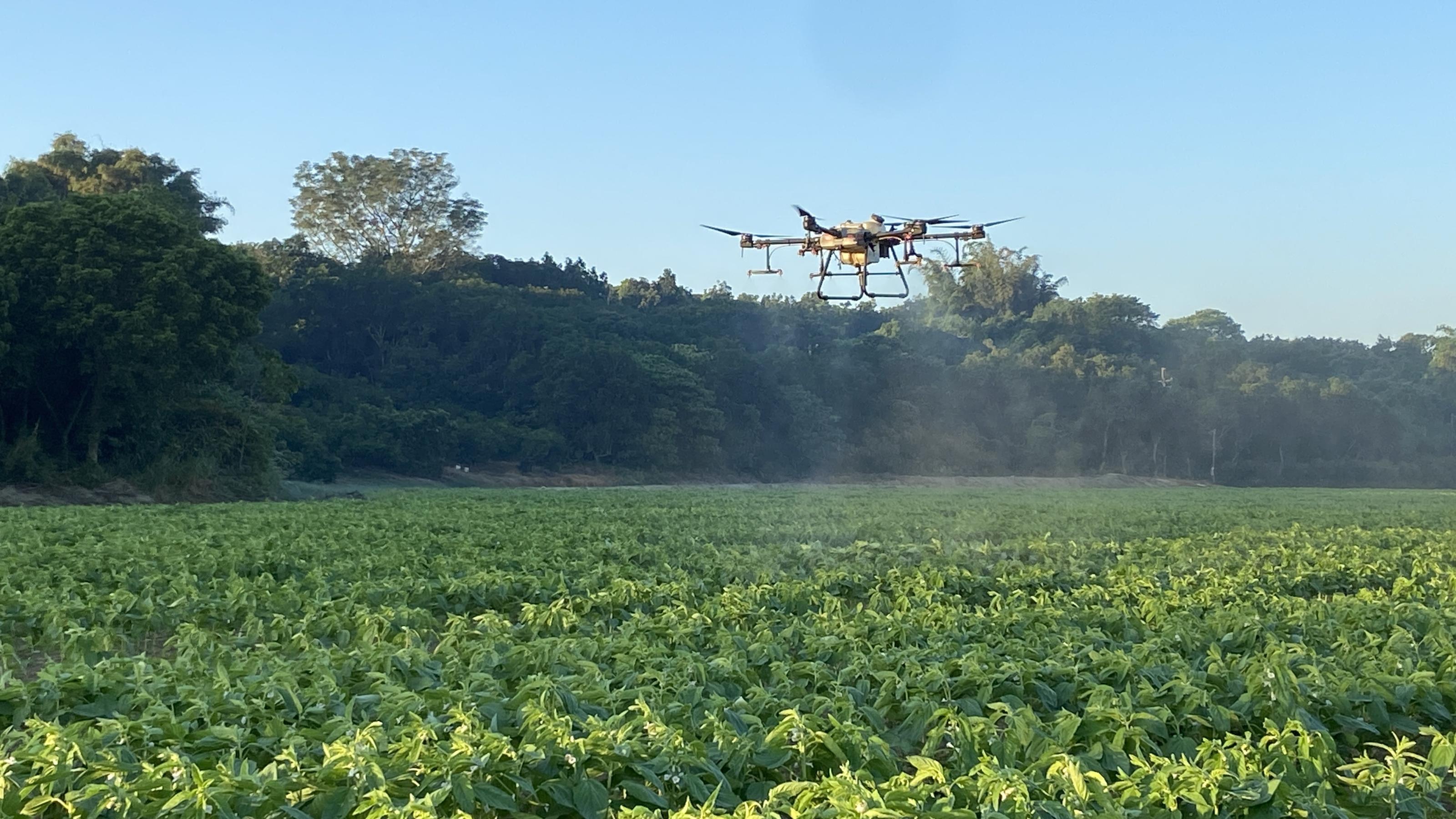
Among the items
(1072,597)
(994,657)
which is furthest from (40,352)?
(994,657)

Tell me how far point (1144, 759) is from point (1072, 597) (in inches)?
225

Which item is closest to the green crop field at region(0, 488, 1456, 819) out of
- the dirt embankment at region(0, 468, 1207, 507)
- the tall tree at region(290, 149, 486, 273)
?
the dirt embankment at region(0, 468, 1207, 507)

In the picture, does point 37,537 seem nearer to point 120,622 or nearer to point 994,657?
point 120,622

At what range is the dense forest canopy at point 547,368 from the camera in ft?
103

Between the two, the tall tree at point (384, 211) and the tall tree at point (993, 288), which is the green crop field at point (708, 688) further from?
the tall tree at point (993, 288)

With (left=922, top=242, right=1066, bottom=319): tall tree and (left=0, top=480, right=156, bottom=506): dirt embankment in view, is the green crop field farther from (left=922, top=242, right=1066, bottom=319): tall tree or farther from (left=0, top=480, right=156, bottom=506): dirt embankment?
(left=922, top=242, right=1066, bottom=319): tall tree

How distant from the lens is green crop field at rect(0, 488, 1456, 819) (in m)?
4.11

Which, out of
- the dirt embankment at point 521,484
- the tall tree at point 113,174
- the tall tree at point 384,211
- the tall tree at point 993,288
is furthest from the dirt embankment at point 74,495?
the tall tree at point 993,288

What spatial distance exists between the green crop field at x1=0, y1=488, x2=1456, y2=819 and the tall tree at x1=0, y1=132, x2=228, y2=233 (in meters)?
31.8

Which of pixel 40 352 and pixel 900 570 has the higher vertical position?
pixel 40 352

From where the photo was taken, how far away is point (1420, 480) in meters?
84.4

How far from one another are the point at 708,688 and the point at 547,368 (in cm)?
5416

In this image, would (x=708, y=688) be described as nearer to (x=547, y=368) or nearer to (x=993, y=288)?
(x=547, y=368)

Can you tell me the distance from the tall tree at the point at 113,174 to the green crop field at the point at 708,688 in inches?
1251
